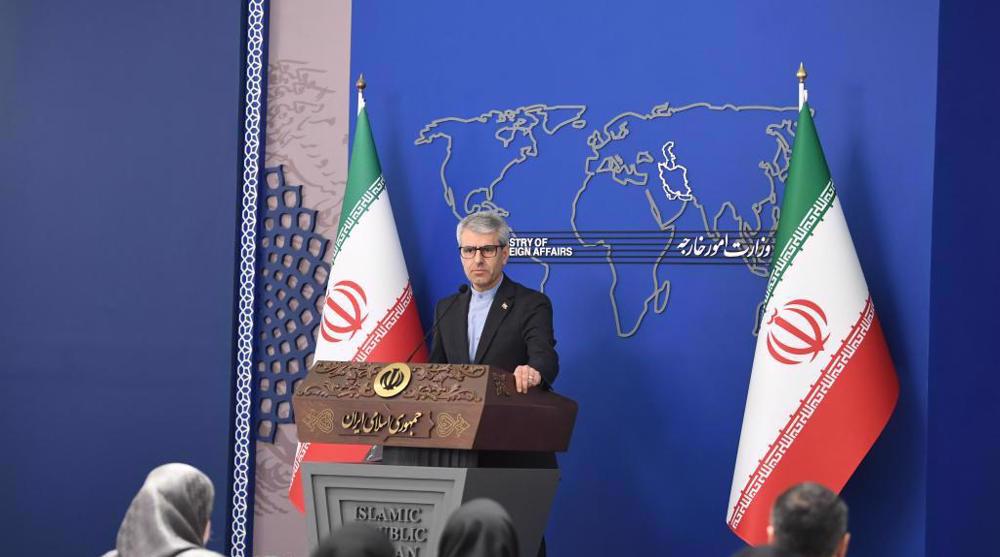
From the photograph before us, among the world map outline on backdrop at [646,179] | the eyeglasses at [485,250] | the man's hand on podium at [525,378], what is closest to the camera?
the man's hand on podium at [525,378]

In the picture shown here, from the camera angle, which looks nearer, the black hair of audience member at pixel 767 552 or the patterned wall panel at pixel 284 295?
the black hair of audience member at pixel 767 552

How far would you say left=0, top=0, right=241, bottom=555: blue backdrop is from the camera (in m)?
5.70

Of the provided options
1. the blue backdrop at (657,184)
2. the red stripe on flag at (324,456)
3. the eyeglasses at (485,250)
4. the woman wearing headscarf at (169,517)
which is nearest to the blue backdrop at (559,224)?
the blue backdrop at (657,184)

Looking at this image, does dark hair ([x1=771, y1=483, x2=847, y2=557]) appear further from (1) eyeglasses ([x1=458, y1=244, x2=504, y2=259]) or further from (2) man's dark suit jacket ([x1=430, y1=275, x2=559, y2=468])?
(1) eyeglasses ([x1=458, y1=244, x2=504, y2=259])

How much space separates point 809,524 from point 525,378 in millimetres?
1509

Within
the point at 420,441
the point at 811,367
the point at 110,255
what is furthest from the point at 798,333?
the point at 110,255

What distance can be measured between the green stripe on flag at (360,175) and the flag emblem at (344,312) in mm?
186

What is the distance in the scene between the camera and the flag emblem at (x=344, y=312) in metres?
5.10

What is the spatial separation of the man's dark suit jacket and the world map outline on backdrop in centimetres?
57

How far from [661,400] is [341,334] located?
1.17 metres

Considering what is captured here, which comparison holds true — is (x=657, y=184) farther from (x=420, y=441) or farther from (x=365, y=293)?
(x=420, y=441)

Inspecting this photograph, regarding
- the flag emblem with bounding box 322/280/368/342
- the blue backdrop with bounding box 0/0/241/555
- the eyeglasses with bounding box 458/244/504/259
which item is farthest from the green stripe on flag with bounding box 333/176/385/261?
the eyeglasses with bounding box 458/244/504/259

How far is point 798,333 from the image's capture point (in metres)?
4.42

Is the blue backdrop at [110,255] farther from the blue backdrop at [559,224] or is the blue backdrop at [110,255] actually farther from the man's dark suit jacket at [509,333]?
the man's dark suit jacket at [509,333]
